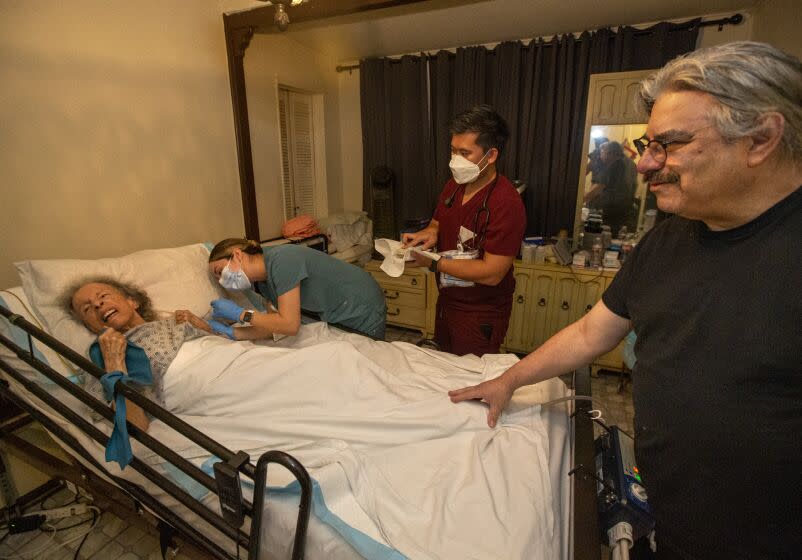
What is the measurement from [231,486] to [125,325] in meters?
1.02

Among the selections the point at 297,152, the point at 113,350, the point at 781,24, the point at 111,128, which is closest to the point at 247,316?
the point at 113,350

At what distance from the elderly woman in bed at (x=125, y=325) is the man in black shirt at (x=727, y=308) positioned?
4.81 feet

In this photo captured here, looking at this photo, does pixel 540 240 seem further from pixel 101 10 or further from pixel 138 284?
pixel 101 10

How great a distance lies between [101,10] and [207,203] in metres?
1.01

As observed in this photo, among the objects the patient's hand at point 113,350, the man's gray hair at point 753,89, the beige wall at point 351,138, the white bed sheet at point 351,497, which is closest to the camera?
the man's gray hair at point 753,89

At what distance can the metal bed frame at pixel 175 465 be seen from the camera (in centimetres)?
92

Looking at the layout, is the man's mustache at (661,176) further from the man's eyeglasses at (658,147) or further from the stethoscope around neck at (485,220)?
the stethoscope around neck at (485,220)

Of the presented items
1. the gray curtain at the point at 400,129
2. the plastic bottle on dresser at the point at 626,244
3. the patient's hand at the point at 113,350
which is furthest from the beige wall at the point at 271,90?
the plastic bottle on dresser at the point at 626,244

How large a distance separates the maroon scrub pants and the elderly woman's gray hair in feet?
4.22

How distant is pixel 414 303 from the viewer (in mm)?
3379

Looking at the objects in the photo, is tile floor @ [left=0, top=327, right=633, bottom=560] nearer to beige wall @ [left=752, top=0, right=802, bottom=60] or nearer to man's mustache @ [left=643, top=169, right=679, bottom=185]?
man's mustache @ [left=643, top=169, right=679, bottom=185]

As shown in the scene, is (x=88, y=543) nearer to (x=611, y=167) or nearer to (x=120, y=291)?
(x=120, y=291)

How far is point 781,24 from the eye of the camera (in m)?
2.15

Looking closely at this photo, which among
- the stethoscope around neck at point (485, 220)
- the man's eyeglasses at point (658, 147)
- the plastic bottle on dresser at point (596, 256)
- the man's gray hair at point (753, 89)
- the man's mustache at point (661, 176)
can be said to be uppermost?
the man's gray hair at point (753, 89)
